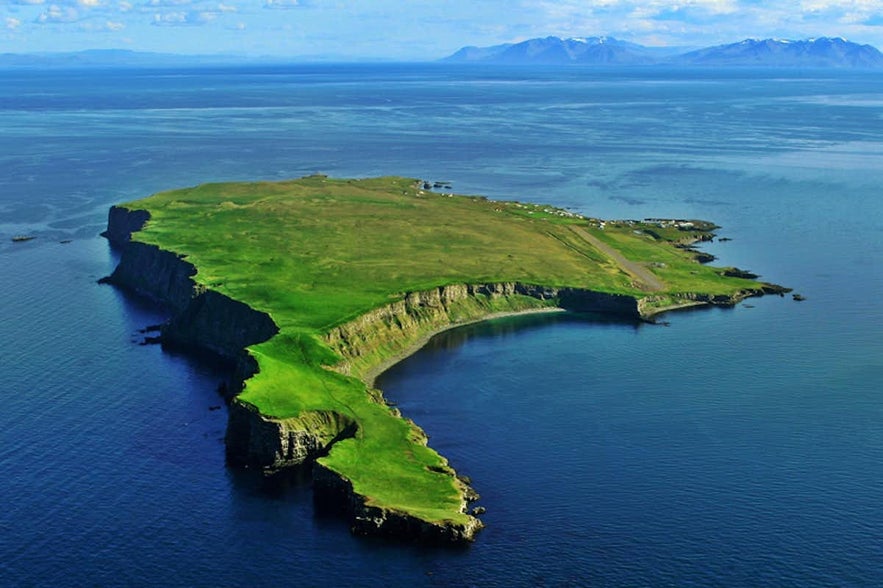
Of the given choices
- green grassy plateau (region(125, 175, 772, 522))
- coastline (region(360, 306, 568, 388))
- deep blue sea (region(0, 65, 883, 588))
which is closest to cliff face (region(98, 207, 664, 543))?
coastline (region(360, 306, 568, 388))

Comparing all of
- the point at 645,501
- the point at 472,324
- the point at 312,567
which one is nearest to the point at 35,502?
the point at 312,567

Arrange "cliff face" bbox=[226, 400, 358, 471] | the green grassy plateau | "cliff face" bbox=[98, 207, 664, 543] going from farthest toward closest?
"cliff face" bbox=[226, 400, 358, 471], the green grassy plateau, "cliff face" bbox=[98, 207, 664, 543]

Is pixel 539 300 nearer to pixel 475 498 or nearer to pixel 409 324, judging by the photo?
pixel 409 324

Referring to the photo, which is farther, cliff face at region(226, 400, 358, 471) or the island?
cliff face at region(226, 400, 358, 471)

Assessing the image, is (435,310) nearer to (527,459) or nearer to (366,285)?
(366,285)

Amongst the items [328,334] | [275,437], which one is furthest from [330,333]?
[275,437]

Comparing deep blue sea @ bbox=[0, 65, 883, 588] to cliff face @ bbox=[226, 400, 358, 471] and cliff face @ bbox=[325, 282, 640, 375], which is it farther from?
cliff face @ bbox=[325, 282, 640, 375]

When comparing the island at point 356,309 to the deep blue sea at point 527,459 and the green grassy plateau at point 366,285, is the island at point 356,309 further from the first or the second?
the deep blue sea at point 527,459
